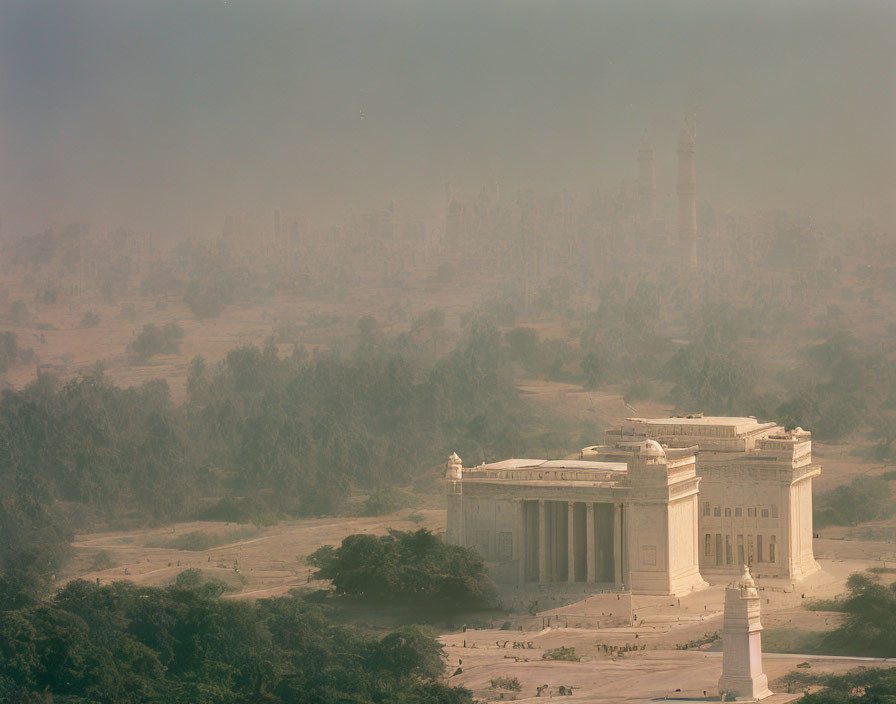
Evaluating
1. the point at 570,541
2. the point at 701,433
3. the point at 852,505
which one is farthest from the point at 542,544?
the point at 852,505

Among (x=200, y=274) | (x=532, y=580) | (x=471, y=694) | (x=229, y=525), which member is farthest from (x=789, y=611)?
(x=200, y=274)

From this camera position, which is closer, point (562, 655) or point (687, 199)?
point (562, 655)

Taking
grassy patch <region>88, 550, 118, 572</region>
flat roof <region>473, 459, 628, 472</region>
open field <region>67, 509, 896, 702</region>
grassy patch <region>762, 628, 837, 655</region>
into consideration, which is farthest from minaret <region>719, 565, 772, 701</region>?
grassy patch <region>88, 550, 118, 572</region>

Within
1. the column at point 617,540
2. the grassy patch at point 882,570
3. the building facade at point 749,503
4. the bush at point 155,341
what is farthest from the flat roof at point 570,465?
the bush at point 155,341

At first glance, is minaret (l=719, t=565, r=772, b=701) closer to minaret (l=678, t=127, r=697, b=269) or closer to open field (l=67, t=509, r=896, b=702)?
open field (l=67, t=509, r=896, b=702)

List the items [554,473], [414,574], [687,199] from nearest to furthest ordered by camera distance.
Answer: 1. [414,574]
2. [554,473]
3. [687,199]

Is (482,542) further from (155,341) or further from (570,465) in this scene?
(155,341)

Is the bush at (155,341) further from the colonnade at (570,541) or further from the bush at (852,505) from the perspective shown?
the colonnade at (570,541)
